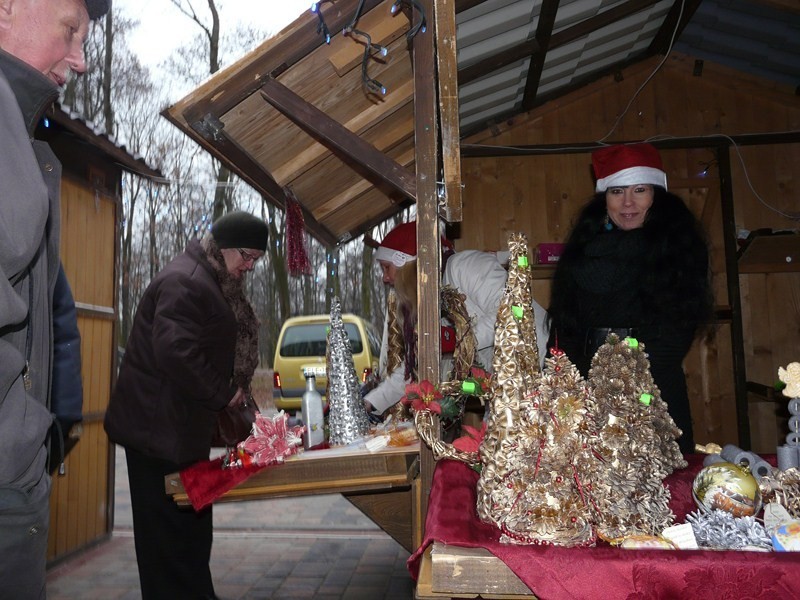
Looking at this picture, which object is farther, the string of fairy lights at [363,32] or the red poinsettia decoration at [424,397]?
the string of fairy lights at [363,32]

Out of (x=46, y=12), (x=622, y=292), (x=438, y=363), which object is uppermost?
(x=46, y=12)

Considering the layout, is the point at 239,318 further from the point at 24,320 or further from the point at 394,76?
the point at 24,320

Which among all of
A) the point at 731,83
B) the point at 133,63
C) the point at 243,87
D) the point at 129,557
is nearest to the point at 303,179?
the point at 243,87

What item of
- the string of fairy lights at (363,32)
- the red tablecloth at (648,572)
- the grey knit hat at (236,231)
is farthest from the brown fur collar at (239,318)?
the red tablecloth at (648,572)

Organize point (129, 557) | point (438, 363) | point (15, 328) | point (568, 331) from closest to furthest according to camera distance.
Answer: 1. point (15, 328)
2. point (438, 363)
3. point (568, 331)
4. point (129, 557)

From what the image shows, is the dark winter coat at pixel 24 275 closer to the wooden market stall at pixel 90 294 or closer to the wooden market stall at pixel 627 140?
the wooden market stall at pixel 627 140

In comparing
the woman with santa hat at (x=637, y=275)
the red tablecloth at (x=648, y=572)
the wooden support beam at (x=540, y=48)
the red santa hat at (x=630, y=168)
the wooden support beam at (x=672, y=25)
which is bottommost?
the red tablecloth at (x=648, y=572)

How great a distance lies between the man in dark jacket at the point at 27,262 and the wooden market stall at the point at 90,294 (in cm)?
292

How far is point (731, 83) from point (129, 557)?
605cm

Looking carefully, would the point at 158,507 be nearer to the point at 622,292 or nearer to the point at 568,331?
the point at 568,331

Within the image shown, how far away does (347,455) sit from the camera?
7.70 feet

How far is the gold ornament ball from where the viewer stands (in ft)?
4.55

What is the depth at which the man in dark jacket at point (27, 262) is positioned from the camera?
1.26 metres

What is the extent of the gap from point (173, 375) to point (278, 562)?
1.96m
